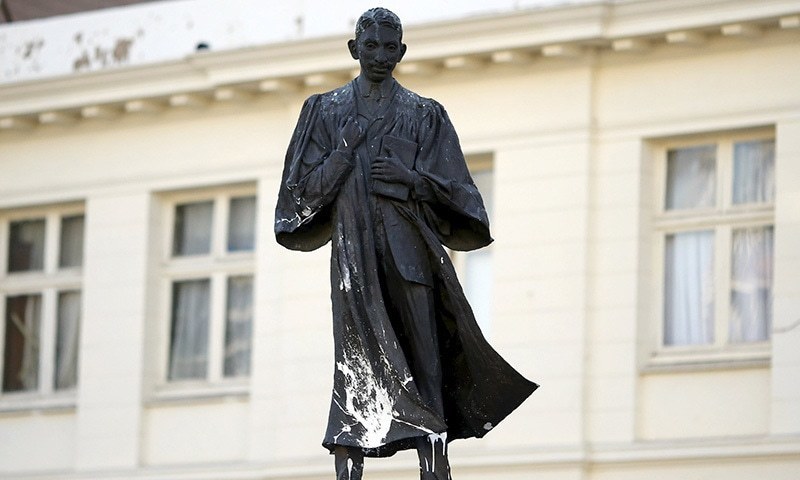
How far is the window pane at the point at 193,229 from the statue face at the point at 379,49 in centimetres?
2391

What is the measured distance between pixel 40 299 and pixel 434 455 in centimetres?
2631

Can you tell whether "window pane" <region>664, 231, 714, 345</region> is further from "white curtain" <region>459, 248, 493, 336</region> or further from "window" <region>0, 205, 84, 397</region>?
"window" <region>0, 205, 84, 397</region>

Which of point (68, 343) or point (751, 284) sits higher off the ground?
point (751, 284)

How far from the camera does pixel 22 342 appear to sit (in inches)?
1542

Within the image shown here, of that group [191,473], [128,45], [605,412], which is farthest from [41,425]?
[605,412]

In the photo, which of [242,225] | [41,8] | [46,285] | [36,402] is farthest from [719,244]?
[41,8]

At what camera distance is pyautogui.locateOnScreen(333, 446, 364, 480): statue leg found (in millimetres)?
13258

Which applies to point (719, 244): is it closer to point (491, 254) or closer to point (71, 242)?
point (491, 254)

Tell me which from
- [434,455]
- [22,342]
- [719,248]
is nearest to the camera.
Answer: [434,455]

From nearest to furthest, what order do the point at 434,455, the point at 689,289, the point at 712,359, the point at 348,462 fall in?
1. the point at 434,455
2. the point at 348,462
3. the point at 712,359
4. the point at 689,289

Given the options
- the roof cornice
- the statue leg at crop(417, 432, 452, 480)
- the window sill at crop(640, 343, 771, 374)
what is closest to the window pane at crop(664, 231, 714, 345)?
the window sill at crop(640, 343, 771, 374)

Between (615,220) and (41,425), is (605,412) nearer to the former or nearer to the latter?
(615,220)

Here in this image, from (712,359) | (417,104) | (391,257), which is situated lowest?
(391,257)

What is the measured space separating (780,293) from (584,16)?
3.92 m
